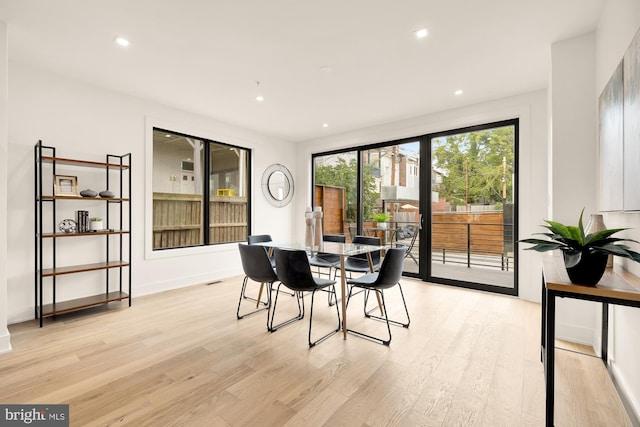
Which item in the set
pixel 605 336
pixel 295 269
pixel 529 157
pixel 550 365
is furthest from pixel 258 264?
pixel 529 157

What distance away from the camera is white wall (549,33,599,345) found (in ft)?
7.86

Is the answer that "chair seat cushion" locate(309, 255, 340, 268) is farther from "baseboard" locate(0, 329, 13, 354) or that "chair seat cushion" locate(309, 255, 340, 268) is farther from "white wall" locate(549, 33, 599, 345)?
"baseboard" locate(0, 329, 13, 354)

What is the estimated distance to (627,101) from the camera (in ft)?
5.02

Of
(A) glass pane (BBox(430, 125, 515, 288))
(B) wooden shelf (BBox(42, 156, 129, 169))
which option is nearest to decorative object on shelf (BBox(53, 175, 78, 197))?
(B) wooden shelf (BBox(42, 156, 129, 169))

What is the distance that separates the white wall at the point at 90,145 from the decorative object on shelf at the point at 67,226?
9.1 inches

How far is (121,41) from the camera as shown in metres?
2.53

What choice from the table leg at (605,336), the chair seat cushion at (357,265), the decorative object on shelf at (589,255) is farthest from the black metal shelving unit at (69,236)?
the table leg at (605,336)

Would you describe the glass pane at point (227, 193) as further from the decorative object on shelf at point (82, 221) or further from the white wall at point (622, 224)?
the white wall at point (622, 224)

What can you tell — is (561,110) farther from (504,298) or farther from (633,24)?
(504,298)

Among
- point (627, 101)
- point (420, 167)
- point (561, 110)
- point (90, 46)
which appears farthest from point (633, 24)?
point (90, 46)

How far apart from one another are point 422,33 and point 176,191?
3.67 m

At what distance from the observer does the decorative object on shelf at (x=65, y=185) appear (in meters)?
3.02

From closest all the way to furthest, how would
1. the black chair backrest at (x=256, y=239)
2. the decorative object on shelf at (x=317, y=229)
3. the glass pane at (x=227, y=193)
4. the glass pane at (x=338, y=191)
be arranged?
the decorative object on shelf at (x=317, y=229) < the black chair backrest at (x=256, y=239) < the glass pane at (x=227, y=193) < the glass pane at (x=338, y=191)

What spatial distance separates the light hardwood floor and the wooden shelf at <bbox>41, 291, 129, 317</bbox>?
13 centimetres
